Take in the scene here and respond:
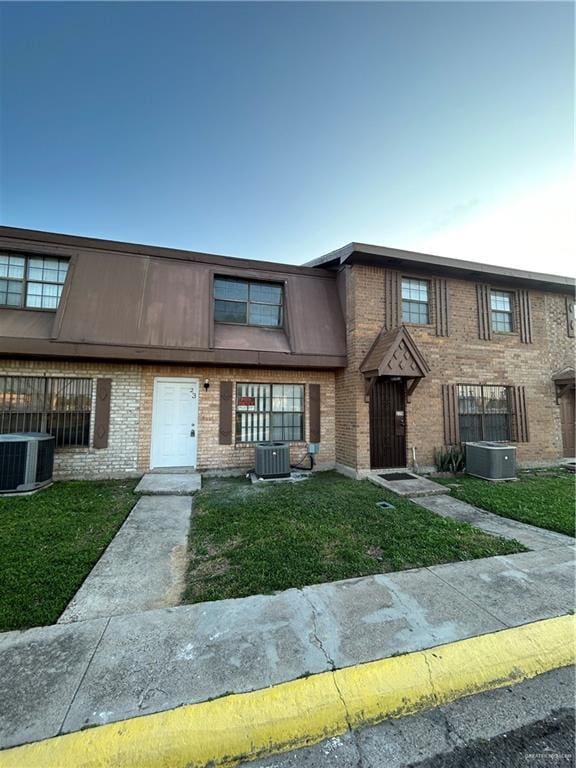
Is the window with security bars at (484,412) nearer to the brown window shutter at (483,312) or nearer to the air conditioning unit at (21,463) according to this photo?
the brown window shutter at (483,312)

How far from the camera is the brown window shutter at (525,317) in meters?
10.3

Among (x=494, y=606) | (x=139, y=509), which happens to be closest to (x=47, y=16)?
(x=139, y=509)

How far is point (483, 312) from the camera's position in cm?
985

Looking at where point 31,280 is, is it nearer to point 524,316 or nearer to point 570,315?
point 524,316

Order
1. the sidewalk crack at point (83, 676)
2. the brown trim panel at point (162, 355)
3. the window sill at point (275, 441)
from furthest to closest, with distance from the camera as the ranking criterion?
1. the window sill at point (275, 441)
2. the brown trim panel at point (162, 355)
3. the sidewalk crack at point (83, 676)

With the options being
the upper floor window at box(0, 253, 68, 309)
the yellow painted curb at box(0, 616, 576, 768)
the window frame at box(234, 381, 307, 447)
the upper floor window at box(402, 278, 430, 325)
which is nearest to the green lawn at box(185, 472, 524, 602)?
the yellow painted curb at box(0, 616, 576, 768)

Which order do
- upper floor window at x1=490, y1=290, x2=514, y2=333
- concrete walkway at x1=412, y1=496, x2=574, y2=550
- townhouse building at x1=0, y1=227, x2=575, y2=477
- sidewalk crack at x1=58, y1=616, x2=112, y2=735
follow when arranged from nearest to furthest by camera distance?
sidewalk crack at x1=58, y1=616, x2=112, y2=735 < concrete walkway at x1=412, y1=496, x2=574, y2=550 < townhouse building at x1=0, y1=227, x2=575, y2=477 < upper floor window at x1=490, y1=290, x2=514, y2=333

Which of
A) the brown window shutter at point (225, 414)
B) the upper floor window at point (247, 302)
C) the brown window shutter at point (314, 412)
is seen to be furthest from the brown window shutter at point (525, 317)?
the brown window shutter at point (225, 414)

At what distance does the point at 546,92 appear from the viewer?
23.3 feet

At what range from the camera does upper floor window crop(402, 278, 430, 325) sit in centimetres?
928

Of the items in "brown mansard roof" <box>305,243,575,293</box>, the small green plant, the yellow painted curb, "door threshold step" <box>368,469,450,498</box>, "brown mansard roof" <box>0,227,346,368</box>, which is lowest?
the yellow painted curb

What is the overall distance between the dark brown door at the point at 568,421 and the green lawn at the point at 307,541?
8347mm

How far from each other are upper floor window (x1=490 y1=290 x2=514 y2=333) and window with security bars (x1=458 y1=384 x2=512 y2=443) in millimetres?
2008

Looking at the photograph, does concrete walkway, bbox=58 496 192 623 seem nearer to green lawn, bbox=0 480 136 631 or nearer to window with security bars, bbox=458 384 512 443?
green lawn, bbox=0 480 136 631
